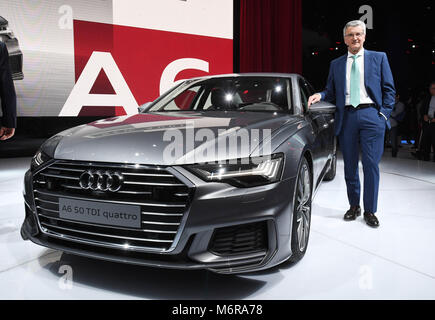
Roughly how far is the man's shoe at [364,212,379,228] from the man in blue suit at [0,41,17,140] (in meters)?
2.57

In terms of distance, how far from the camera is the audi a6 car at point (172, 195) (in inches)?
62.0

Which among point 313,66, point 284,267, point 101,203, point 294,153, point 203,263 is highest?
point 313,66

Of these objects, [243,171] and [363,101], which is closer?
[243,171]

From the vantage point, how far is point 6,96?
244 cm

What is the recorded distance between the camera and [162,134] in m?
1.83

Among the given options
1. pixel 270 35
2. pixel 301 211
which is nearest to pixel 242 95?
pixel 301 211

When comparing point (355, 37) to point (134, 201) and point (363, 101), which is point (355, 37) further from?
point (134, 201)

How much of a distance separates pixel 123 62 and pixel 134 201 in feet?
17.1

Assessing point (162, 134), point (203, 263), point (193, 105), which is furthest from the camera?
point (193, 105)

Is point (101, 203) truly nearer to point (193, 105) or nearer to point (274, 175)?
point (274, 175)

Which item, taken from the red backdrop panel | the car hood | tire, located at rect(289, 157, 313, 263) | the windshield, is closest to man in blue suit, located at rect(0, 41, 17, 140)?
the car hood

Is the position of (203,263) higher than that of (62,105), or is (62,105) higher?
(62,105)
